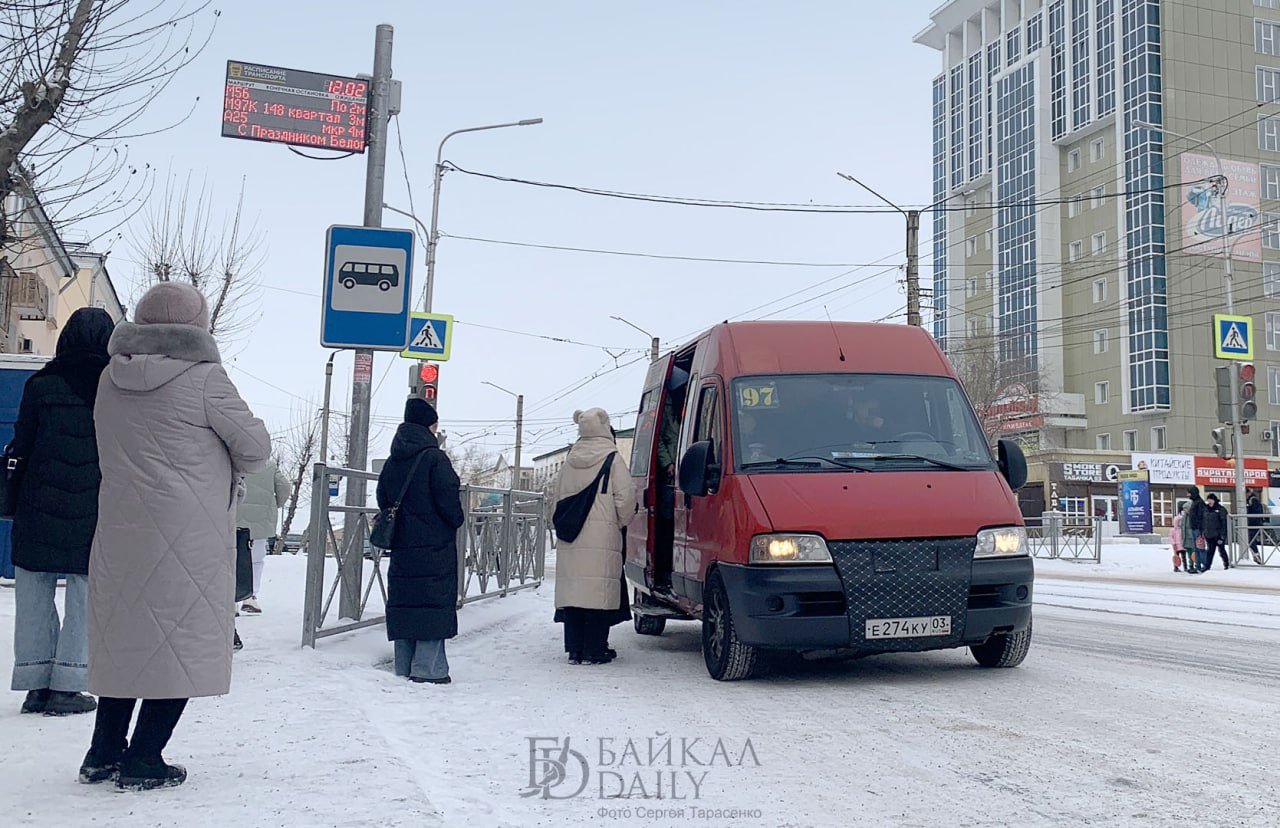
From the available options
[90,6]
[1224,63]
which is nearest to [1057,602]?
[90,6]

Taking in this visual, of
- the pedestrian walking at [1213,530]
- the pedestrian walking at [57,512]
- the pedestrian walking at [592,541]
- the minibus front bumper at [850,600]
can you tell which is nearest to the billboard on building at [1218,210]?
the pedestrian walking at [1213,530]

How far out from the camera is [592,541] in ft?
28.1

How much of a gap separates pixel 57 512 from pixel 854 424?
15.6 feet

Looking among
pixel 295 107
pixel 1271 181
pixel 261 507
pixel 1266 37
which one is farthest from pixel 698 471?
pixel 1266 37

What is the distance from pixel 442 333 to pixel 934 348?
13.0 m

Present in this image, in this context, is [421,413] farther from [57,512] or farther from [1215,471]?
[1215,471]

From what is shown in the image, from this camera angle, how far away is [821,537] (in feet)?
22.8

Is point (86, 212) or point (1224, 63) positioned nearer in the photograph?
point (86, 212)

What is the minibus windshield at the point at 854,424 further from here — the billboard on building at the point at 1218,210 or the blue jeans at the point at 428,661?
the billboard on building at the point at 1218,210

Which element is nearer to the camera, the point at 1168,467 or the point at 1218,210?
the point at 1168,467

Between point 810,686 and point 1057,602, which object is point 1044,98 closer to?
point 1057,602

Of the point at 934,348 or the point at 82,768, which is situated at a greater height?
the point at 934,348

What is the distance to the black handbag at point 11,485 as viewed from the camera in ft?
18.1

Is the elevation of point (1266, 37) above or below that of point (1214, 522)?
above
